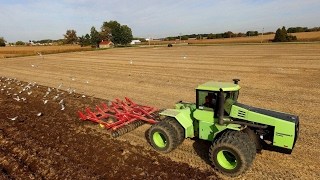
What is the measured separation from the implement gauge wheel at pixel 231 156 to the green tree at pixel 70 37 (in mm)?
136590

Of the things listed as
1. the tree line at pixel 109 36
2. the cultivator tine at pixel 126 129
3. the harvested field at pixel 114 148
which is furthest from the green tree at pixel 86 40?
the cultivator tine at pixel 126 129

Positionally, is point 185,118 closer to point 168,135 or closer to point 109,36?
point 168,135

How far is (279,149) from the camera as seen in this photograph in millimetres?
4691

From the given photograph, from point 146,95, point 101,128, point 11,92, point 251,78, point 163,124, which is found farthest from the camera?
point 251,78

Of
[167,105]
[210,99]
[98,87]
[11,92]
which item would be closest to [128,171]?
[210,99]

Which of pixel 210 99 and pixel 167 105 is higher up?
pixel 210 99

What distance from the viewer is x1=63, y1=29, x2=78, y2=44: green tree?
413 ft

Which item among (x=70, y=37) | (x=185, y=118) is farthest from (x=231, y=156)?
(x=70, y=37)

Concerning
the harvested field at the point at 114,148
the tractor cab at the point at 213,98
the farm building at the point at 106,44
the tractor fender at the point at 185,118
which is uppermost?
the farm building at the point at 106,44

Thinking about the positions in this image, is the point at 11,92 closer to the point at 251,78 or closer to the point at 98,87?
the point at 98,87

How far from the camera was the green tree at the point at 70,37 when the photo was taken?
126m

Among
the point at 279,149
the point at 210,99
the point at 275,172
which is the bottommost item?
the point at 275,172

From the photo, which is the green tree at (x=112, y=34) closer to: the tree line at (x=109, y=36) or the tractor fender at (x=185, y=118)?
the tree line at (x=109, y=36)

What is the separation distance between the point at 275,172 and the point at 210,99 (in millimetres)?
2203
